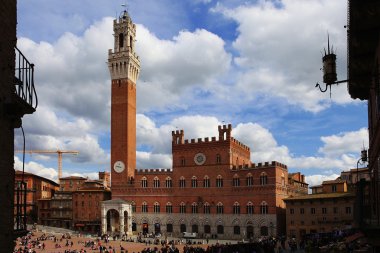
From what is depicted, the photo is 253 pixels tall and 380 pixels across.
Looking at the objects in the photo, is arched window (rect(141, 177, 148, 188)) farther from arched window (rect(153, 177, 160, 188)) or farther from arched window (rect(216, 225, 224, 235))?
arched window (rect(216, 225, 224, 235))

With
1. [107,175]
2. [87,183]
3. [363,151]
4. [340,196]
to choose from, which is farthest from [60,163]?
[363,151]

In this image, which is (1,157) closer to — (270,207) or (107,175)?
(270,207)

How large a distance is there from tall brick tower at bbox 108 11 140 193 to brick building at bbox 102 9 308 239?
0.53 feet

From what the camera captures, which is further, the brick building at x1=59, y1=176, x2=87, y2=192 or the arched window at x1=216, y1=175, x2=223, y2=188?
the brick building at x1=59, y1=176, x2=87, y2=192

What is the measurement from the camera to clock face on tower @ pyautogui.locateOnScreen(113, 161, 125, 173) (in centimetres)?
7281

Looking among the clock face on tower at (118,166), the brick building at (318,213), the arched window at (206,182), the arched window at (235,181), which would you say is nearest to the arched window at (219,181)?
the arched window at (206,182)

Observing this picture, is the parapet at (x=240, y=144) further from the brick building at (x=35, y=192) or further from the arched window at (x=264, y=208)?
the brick building at (x=35, y=192)

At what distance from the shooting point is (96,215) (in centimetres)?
7694

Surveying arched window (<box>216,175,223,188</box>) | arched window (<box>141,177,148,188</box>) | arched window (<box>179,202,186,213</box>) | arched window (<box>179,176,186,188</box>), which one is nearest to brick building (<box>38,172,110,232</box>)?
arched window (<box>141,177,148,188</box>)

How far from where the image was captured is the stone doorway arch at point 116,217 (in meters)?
69.6

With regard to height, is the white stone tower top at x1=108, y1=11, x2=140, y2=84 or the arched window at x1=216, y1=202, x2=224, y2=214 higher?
the white stone tower top at x1=108, y1=11, x2=140, y2=84

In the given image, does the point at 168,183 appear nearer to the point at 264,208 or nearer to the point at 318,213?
the point at 264,208

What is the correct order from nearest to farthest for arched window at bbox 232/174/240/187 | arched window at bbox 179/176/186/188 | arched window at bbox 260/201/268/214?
arched window at bbox 260/201/268/214, arched window at bbox 232/174/240/187, arched window at bbox 179/176/186/188

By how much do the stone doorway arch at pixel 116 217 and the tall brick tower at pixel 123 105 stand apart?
325 centimetres
